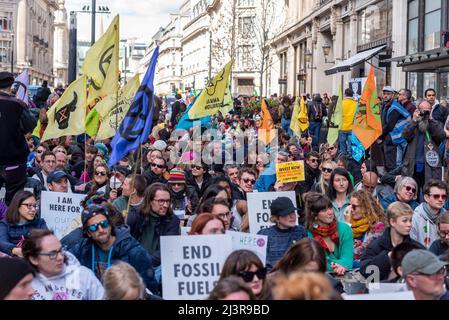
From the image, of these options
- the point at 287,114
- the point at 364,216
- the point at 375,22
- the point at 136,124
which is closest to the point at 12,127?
the point at 136,124

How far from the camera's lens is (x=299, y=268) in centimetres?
631

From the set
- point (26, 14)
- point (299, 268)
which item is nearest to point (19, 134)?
point (299, 268)

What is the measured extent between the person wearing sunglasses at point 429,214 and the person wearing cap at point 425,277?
3318 millimetres

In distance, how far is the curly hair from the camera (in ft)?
30.5

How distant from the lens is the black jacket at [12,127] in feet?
30.9

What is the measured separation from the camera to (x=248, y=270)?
567 centimetres

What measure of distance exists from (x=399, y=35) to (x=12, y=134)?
2014 centimetres

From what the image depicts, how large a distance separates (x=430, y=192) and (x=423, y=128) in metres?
4.58

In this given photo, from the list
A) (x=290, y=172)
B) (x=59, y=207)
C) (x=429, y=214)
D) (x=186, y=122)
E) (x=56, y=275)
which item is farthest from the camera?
(x=186, y=122)

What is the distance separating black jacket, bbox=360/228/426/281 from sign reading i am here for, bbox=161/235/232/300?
143 centimetres

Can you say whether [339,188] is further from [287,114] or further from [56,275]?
[287,114]

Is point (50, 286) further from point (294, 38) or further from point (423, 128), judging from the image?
point (294, 38)

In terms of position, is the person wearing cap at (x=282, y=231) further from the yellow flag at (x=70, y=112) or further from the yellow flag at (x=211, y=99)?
the yellow flag at (x=211, y=99)

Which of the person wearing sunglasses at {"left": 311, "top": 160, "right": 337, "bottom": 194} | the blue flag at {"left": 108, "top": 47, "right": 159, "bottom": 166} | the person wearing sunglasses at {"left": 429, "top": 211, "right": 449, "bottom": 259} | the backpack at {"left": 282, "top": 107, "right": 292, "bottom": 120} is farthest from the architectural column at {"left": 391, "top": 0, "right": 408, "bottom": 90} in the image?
the person wearing sunglasses at {"left": 429, "top": 211, "right": 449, "bottom": 259}
